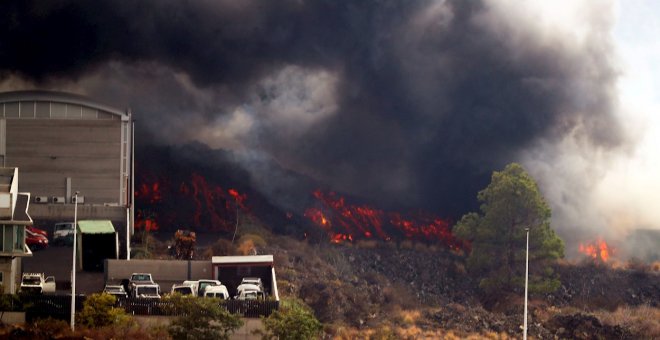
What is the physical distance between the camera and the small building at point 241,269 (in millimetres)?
69062

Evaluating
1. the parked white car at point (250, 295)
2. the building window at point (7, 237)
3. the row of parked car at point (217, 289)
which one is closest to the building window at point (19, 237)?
the building window at point (7, 237)

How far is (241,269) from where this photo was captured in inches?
2756

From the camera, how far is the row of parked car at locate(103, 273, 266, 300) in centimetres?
6166

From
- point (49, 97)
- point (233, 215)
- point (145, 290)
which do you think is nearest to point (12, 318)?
point (145, 290)

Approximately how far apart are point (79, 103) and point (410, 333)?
27.6m

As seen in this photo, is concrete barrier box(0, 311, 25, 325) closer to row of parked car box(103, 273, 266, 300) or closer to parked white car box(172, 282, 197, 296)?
row of parked car box(103, 273, 266, 300)

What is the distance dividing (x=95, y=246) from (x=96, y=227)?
63.5 inches

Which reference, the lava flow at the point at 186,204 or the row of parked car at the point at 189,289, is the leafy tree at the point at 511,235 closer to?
the lava flow at the point at 186,204

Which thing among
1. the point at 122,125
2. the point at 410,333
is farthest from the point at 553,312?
the point at 122,125

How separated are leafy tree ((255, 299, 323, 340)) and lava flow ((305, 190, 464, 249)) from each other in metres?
30.3

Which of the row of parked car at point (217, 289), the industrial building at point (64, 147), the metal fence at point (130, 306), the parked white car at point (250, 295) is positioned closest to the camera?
the metal fence at point (130, 306)

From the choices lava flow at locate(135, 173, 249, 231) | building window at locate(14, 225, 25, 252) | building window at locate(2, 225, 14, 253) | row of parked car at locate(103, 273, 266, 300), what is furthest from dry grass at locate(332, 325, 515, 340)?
lava flow at locate(135, 173, 249, 231)

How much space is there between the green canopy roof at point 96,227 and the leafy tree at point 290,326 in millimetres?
19351

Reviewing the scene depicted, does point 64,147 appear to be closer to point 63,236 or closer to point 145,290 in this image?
point 63,236
